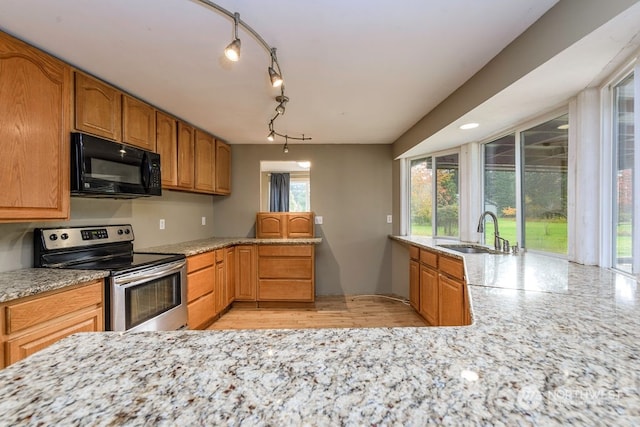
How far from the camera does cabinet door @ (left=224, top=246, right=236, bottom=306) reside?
3373 mm

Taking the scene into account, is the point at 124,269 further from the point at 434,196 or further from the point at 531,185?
the point at 434,196

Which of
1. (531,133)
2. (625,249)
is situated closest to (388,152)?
(531,133)

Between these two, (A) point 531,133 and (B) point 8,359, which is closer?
(B) point 8,359

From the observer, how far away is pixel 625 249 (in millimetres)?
1637

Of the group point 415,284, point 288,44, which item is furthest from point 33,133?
point 415,284

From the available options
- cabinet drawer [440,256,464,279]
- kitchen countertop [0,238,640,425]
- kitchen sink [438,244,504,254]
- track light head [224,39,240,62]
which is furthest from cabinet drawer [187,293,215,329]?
kitchen sink [438,244,504,254]

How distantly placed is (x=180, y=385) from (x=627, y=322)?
1230mm

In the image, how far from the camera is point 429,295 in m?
2.84

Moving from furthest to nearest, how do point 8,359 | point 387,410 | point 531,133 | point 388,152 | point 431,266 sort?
point 388,152 → point 431,266 → point 531,133 → point 8,359 → point 387,410

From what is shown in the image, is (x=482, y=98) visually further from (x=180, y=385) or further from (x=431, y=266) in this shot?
(x=180, y=385)

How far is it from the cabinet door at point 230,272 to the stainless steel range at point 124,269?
86cm

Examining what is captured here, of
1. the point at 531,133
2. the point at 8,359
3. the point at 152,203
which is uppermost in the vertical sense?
the point at 531,133

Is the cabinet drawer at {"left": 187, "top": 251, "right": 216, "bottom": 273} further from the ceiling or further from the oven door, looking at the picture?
the ceiling

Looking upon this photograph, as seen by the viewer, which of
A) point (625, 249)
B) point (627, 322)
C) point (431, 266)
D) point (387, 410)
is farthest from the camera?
point (431, 266)
